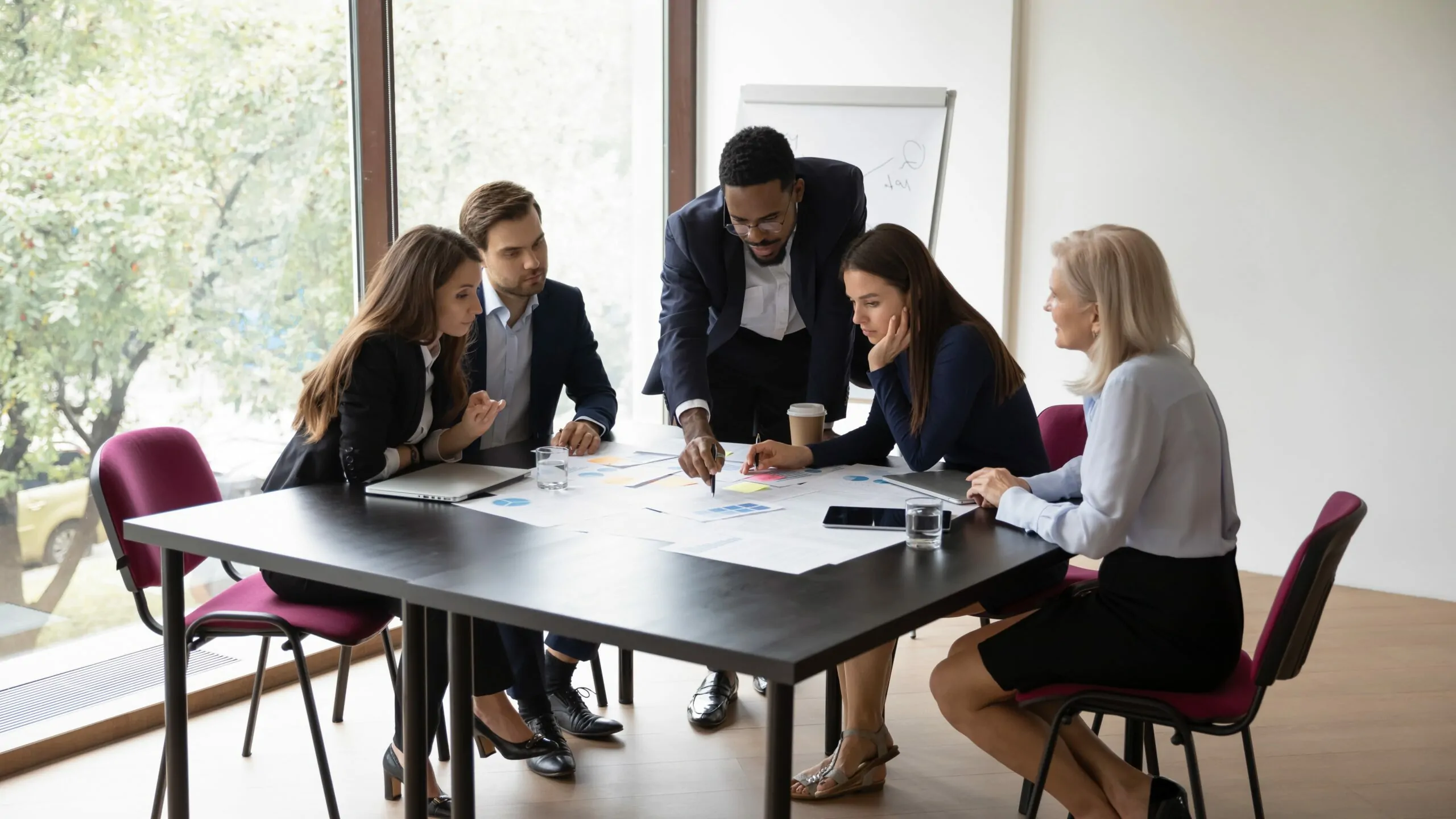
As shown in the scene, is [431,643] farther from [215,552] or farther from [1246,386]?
[1246,386]

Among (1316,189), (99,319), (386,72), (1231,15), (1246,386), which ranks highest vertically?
(1231,15)

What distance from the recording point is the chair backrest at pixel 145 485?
229cm

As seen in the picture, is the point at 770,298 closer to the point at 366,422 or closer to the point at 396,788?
the point at 366,422

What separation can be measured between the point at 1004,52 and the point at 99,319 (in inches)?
130

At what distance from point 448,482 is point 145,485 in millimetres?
647

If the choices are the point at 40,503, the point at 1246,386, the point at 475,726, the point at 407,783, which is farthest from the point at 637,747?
the point at 1246,386

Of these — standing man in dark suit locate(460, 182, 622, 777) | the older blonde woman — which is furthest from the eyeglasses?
the older blonde woman

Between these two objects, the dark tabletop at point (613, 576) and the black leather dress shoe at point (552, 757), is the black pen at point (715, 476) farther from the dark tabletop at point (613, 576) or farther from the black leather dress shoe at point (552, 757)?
the black leather dress shoe at point (552, 757)

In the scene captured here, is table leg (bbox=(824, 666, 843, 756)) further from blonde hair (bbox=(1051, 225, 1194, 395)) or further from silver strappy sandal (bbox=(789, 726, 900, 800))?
blonde hair (bbox=(1051, 225, 1194, 395))

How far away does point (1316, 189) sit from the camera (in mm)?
4250

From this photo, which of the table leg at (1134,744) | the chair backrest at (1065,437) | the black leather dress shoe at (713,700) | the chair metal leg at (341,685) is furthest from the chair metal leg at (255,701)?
the chair backrest at (1065,437)

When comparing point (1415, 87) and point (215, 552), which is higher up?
point (1415, 87)

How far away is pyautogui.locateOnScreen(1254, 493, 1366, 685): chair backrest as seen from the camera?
183cm

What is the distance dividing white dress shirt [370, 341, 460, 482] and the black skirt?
131 centimetres
